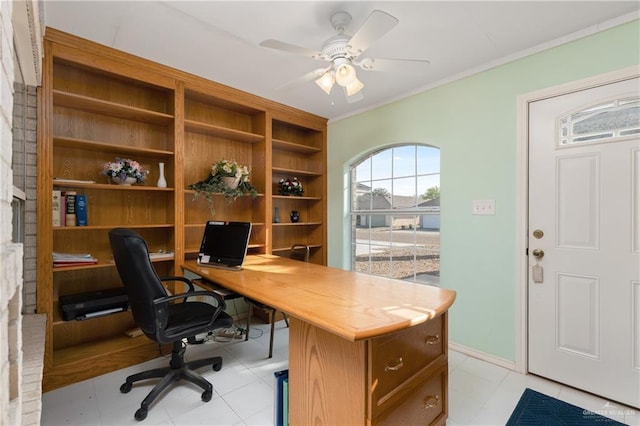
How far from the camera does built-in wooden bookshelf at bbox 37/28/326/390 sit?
206cm

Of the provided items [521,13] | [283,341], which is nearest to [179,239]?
[283,341]

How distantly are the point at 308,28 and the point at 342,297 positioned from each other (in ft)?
5.55

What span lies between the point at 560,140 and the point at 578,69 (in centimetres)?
46

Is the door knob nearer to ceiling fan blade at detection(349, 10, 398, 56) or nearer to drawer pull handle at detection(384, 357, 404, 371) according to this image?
drawer pull handle at detection(384, 357, 404, 371)

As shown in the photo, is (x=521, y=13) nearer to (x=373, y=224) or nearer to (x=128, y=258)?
(x=373, y=224)

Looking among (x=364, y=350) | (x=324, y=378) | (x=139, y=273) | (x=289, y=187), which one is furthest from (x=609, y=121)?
(x=139, y=273)

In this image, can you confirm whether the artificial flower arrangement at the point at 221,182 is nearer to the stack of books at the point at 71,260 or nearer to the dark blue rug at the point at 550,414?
the stack of books at the point at 71,260

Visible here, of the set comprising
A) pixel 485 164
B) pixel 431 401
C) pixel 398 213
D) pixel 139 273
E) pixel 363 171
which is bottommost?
pixel 431 401

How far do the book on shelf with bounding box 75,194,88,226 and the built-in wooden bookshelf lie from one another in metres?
0.10

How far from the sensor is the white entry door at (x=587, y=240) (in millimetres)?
1848

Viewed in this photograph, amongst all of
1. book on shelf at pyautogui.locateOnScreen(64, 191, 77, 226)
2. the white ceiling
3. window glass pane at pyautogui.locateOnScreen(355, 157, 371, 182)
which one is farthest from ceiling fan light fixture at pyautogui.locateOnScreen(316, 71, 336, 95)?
book on shelf at pyautogui.locateOnScreen(64, 191, 77, 226)

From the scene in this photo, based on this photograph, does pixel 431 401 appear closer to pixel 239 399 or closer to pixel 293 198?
pixel 239 399

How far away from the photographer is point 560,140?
2.10 metres

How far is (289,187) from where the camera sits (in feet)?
11.8
